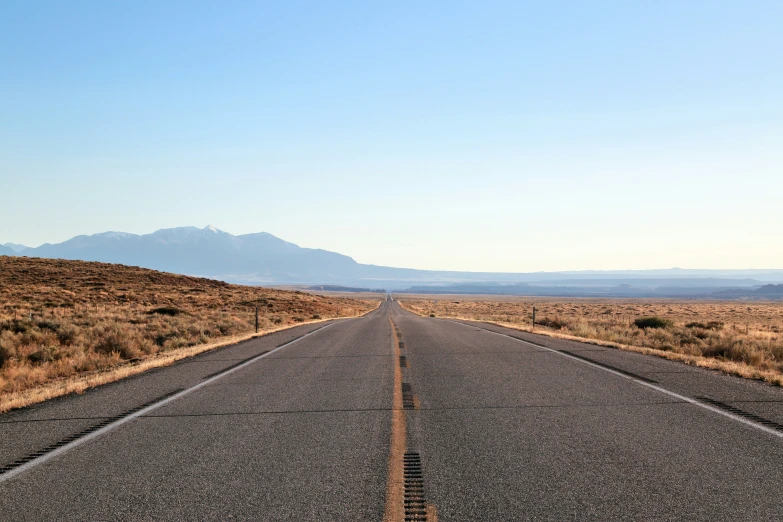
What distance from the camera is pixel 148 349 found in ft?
64.3

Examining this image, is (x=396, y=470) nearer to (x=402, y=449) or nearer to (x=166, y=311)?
(x=402, y=449)

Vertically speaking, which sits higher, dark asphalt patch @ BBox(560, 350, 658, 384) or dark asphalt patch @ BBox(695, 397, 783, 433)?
dark asphalt patch @ BBox(695, 397, 783, 433)

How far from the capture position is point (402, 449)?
20.8ft

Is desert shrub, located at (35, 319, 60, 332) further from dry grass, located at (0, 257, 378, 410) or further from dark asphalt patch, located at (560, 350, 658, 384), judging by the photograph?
dark asphalt patch, located at (560, 350, 658, 384)

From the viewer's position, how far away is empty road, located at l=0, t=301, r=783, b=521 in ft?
15.5

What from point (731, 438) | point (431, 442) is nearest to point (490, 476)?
point (431, 442)

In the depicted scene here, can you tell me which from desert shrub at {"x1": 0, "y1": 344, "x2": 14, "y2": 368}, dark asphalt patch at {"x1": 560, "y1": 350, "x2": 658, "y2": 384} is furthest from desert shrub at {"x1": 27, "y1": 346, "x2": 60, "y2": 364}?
dark asphalt patch at {"x1": 560, "y1": 350, "x2": 658, "y2": 384}

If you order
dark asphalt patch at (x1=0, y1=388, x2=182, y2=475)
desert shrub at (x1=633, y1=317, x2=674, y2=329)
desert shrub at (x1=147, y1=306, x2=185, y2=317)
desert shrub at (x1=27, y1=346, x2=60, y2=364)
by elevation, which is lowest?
desert shrub at (x1=633, y1=317, x2=674, y2=329)

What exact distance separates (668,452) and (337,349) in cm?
1209

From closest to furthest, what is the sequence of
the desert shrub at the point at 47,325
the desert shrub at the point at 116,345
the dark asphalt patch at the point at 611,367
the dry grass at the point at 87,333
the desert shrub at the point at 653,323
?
the dark asphalt patch at the point at 611,367, the dry grass at the point at 87,333, the desert shrub at the point at 116,345, the desert shrub at the point at 47,325, the desert shrub at the point at 653,323

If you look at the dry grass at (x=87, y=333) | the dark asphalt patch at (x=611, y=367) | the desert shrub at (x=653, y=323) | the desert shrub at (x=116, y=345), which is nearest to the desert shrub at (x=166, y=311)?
the dry grass at (x=87, y=333)

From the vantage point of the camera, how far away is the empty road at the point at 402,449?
15.5ft

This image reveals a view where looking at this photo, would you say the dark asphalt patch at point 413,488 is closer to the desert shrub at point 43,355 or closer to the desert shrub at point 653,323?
the desert shrub at point 43,355

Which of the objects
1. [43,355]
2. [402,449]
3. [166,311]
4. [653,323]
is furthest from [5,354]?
[653,323]
